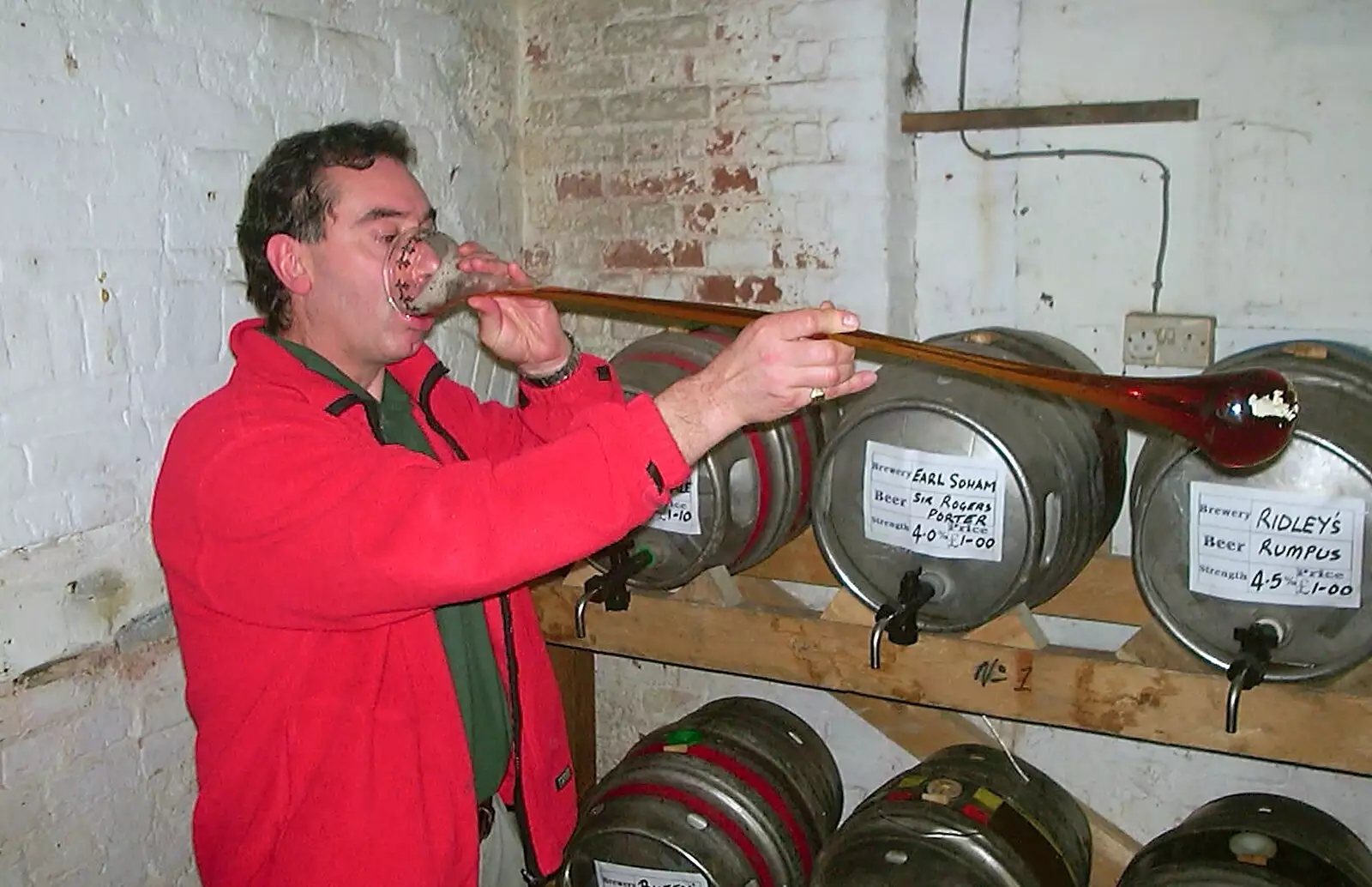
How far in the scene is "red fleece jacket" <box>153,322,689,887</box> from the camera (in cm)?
115

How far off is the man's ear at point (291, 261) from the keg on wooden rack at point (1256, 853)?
5.12 feet

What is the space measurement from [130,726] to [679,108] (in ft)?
5.29

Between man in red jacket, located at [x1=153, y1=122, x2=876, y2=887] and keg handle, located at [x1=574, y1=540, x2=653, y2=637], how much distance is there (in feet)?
0.43

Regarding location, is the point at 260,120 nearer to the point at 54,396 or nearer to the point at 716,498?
the point at 54,396

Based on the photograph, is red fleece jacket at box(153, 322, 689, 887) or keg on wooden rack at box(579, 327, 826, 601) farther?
keg on wooden rack at box(579, 327, 826, 601)

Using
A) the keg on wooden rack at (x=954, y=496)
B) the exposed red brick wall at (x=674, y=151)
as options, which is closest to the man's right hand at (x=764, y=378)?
the keg on wooden rack at (x=954, y=496)

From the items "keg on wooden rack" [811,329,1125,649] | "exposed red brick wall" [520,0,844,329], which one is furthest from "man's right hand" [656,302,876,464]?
"exposed red brick wall" [520,0,844,329]

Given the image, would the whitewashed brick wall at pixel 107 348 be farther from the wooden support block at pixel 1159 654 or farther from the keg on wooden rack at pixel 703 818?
the wooden support block at pixel 1159 654

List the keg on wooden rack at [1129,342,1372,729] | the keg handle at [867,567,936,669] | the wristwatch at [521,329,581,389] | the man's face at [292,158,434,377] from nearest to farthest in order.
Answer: the keg on wooden rack at [1129,342,1372,729]
the man's face at [292,158,434,377]
the keg handle at [867,567,936,669]
the wristwatch at [521,329,581,389]

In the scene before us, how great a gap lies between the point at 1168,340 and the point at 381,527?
157 centimetres

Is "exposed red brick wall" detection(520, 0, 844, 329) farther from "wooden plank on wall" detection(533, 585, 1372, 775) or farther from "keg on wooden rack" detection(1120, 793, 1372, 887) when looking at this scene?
"keg on wooden rack" detection(1120, 793, 1372, 887)

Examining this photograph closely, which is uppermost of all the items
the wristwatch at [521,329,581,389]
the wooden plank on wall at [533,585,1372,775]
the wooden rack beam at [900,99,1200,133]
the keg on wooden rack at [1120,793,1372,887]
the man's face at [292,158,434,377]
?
the wooden rack beam at [900,99,1200,133]

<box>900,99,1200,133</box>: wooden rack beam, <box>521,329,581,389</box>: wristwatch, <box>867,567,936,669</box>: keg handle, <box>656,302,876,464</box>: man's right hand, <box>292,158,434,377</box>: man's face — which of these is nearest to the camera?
<box>656,302,876,464</box>: man's right hand

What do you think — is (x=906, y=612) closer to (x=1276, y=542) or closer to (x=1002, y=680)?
(x=1002, y=680)
